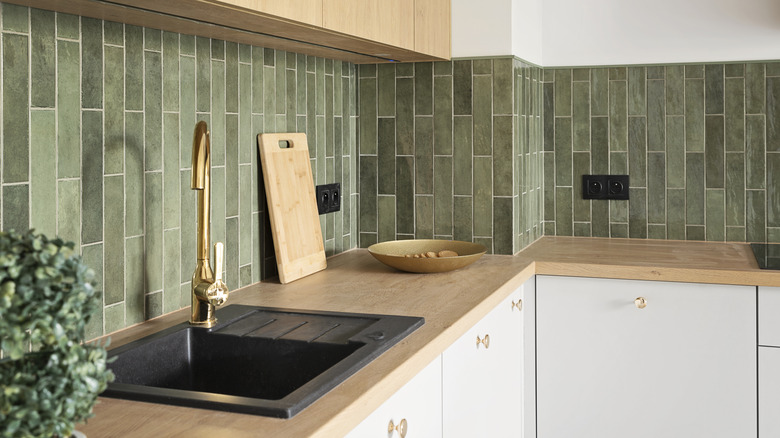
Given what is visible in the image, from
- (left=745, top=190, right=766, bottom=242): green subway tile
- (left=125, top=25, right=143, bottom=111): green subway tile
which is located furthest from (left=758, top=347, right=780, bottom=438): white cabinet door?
(left=125, top=25, right=143, bottom=111): green subway tile

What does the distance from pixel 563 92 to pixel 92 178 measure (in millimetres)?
1996

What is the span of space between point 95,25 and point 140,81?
16cm

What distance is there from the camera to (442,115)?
8.80 feet

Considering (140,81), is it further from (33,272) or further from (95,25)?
(33,272)

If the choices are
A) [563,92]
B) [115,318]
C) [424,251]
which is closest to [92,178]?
[115,318]

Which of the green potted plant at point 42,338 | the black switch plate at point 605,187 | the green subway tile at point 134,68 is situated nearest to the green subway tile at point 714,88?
the black switch plate at point 605,187

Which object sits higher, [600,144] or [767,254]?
[600,144]

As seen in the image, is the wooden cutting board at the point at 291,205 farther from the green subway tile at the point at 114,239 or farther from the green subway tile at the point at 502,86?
the green subway tile at the point at 502,86

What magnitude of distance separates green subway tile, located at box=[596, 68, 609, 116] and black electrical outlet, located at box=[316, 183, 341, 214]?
1.06m

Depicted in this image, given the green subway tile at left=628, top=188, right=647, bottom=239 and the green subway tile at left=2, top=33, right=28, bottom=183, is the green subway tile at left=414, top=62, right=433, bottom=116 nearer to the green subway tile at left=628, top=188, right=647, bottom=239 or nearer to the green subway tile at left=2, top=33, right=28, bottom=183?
the green subway tile at left=628, top=188, right=647, bottom=239

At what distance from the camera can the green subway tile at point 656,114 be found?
292 centimetres

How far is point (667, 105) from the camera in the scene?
291 centimetres

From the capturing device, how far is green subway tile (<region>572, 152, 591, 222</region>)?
304 centimetres

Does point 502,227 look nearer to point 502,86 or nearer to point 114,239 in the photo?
point 502,86
